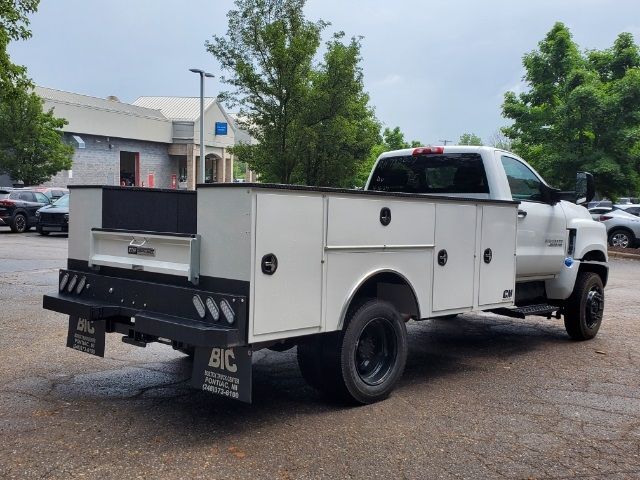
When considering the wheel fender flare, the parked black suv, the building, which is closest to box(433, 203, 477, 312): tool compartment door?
the wheel fender flare

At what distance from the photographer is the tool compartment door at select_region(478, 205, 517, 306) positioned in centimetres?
630

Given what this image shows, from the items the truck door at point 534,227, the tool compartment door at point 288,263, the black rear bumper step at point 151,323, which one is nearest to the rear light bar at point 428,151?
the truck door at point 534,227

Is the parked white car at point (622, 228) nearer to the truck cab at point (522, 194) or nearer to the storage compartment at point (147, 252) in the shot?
the truck cab at point (522, 194)

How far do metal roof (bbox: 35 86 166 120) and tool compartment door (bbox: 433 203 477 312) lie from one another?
38980 millimetres

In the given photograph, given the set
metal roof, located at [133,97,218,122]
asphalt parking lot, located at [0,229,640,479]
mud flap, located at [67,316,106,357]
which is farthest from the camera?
metal roof, located at [133,97,218,122]

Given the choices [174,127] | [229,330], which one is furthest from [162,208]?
[174,127]

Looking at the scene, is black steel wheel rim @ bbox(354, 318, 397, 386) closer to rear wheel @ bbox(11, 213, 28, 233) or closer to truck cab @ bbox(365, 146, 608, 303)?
truck cab @ bbox(365, 146, 608, 303)

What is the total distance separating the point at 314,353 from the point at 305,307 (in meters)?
0.56

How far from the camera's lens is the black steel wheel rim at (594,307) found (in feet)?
26.6

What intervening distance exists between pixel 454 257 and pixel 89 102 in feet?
148

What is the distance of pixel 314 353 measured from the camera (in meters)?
5.09

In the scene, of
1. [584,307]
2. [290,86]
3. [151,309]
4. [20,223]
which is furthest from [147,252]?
[20,223]

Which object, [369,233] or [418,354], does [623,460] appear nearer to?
[369,233]

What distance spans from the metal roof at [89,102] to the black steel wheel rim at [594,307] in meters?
38.3
